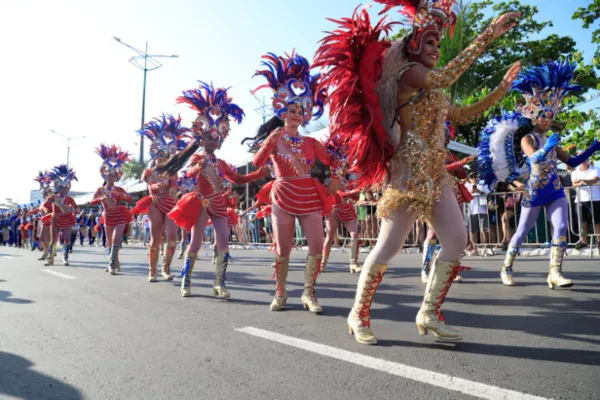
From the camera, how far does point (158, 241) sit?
830 cm

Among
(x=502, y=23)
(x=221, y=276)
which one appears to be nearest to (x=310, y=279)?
(x=221, y=276)

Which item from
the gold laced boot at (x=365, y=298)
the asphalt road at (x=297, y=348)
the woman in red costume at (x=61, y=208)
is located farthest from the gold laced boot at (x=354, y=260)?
the woman in red costume at (x=61, y=208)

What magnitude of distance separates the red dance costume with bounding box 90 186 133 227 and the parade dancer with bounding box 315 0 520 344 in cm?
776

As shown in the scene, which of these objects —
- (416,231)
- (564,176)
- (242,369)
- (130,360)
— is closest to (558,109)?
(242,369)

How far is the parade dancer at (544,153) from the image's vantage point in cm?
541

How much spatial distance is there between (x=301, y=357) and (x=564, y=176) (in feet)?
33.9

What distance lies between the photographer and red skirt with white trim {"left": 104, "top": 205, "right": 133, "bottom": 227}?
9961 mm

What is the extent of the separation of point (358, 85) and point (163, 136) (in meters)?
6.54

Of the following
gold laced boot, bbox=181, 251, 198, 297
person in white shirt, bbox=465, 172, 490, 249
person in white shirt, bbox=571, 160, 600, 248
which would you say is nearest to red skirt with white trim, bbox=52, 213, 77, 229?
gold laced boot, bbox=181, 251, 198, 297

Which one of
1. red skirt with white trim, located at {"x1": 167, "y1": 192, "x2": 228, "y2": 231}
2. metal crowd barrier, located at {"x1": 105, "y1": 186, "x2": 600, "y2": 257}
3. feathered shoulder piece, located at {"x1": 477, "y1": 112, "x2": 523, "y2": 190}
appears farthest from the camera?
metal crowd barrier, located at {"x1": 105, "y1": 186, "x2": 600, "y2": 257}

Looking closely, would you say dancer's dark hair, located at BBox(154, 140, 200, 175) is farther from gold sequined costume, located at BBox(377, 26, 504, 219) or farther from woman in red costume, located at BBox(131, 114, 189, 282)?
gold sequined costume, located at BBox(377, 26, 504, 219)

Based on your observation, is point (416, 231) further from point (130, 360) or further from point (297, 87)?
point (130, 360)

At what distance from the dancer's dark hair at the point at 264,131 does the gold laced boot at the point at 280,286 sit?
1.58 m

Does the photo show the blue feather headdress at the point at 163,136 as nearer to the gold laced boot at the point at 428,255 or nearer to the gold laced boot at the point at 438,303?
the gold laced boot at the point at 428,255
